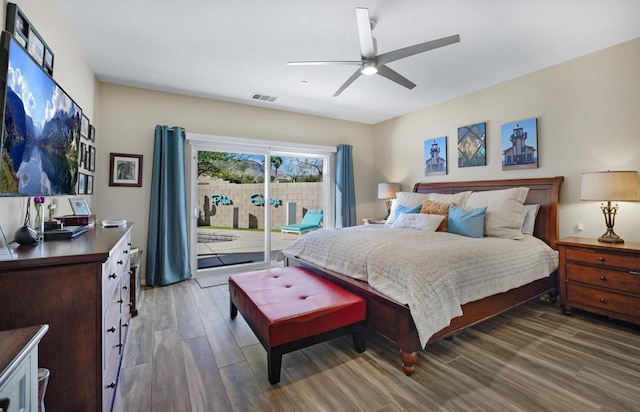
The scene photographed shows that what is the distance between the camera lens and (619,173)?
2590 millimetres

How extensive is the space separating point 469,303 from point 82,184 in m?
3.73

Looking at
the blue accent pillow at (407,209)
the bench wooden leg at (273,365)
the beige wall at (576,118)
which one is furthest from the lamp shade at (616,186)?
the bench wooden leg at (273,365)

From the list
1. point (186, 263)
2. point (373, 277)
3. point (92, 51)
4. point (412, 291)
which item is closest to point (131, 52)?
point (92, 51)

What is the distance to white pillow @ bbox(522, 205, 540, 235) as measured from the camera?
10.8 feet

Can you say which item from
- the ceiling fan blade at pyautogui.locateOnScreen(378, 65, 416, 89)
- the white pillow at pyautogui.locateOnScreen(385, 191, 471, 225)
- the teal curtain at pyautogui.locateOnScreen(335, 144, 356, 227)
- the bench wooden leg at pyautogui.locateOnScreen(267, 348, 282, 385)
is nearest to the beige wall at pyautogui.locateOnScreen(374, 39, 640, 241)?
the white pillow at pyautogui.locateOnScreen(385, 191, 471, 225)

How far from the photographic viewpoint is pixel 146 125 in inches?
154

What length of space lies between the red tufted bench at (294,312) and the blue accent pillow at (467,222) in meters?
1.67

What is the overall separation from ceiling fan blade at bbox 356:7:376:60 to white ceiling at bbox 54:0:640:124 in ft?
0.99

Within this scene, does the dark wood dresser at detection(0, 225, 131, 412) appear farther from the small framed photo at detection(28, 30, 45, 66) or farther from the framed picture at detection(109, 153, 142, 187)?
the framed picture at detection(109, 153, 142, 187)

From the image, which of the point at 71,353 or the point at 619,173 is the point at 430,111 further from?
the point at 71,353

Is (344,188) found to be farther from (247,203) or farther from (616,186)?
(616,186)

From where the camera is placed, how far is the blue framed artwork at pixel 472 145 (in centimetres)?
401

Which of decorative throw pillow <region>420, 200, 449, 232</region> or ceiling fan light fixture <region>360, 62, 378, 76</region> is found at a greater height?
ceiling fan light fixture <region>360, 62, 378, 76</region>

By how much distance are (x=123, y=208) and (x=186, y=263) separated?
1.07 meters
